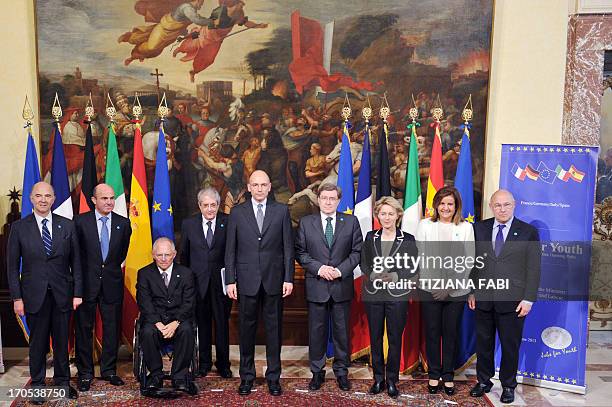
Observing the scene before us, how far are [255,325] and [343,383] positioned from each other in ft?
3.17

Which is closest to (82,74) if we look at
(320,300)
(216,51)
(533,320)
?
(216,51)

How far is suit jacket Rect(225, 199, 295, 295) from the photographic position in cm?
518

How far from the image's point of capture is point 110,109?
6.02 meters

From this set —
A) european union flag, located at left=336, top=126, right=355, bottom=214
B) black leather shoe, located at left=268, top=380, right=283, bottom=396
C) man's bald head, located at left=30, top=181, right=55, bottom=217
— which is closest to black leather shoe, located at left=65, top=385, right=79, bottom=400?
man's bald head, located at left=30, top=181, right=55, bottom=217

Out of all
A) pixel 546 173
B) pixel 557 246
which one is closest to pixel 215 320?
pixel 557 246

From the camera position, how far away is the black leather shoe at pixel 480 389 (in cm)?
543

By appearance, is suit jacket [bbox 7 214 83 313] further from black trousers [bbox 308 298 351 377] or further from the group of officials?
black trousers [bbox 308 298 351 377]

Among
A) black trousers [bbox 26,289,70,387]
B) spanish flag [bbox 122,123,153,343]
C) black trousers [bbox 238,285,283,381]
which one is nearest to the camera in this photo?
black trousers [bbox 26,289,70,387]

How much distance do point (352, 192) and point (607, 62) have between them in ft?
10.5

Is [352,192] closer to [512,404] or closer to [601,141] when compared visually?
[512,404]

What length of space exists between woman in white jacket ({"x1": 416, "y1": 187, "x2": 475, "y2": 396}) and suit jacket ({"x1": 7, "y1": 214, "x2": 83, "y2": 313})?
10.1 ft

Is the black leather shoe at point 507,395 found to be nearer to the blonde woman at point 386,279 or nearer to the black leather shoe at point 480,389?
the black leather shoe at point 480,389

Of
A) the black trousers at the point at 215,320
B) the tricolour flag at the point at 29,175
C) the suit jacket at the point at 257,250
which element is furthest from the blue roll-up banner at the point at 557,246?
the tricolour flag at the point at 29,175

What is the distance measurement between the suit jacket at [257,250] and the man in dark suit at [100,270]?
1035 millimetres
